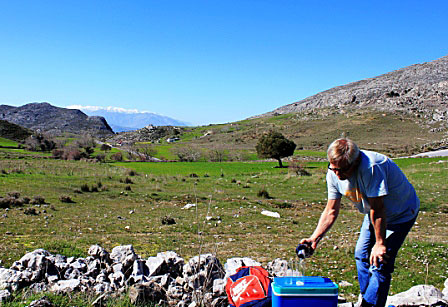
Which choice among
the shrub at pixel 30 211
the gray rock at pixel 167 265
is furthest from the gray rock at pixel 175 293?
the shrub at pixel 30 211

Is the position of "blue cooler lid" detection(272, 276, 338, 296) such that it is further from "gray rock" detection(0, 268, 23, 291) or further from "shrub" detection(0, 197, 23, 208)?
"shrub" detection(0, 197, 23, 208)

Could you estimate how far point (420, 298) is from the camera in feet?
17.7

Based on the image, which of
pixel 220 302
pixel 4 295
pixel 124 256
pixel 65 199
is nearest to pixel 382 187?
pixel 220 302

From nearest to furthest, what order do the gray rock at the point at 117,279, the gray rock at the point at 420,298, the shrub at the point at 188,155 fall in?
the gray rock at the point at 420,298, the gray rock at the point at 117,279, the shrub at the point at 188,155

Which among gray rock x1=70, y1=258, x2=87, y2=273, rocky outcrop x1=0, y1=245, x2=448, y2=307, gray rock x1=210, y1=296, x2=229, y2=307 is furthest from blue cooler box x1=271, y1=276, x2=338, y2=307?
gray rock x1=70, y1=258, x2=87, y2=273

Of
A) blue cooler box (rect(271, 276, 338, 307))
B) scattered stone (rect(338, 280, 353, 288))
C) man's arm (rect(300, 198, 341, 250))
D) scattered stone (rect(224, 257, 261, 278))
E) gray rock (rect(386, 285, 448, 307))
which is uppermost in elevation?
man's arm (rect(300, 198, 341, 250))

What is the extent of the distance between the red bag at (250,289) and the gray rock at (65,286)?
2350mm

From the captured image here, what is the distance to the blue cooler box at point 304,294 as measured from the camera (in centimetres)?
374

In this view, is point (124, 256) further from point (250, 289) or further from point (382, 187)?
point (382, 187)

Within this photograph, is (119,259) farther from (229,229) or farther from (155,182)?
(155,182)

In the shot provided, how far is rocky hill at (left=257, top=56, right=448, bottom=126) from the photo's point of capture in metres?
122

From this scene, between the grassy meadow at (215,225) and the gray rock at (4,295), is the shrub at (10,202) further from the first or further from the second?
the gray rock at (4,295)

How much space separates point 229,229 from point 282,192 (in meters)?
12.2

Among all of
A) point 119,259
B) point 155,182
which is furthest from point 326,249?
point 155,182
